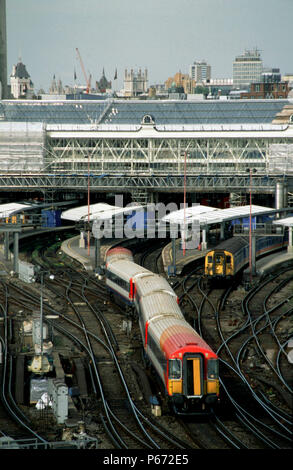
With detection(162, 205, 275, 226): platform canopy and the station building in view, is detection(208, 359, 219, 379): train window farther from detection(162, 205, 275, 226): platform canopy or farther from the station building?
the station building

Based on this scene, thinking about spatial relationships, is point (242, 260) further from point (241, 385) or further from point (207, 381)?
point (207, 381)

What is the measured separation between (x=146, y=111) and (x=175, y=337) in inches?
Result: 2734

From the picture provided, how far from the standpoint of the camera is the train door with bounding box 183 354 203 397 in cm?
2219

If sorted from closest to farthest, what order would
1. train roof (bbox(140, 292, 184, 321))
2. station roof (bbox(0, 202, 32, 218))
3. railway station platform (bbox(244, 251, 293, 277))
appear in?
train roof (bbox(140, 292, 184, 321))
railway station platform (bbox(244, 251, 293, 277))
station roof (bbox(0, 202, 32, 218))

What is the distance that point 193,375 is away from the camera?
73.2 feet

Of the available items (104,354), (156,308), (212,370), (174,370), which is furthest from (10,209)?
(212,370)

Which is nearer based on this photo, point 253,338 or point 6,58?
point 253,338

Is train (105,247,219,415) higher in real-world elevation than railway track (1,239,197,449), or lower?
higher

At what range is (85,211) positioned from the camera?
60156 mm

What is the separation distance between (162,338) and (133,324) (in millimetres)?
10538

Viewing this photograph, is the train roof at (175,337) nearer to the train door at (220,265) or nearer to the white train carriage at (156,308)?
the white train carriage at (156,308)

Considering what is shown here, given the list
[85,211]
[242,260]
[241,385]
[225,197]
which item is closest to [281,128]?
[225,197]

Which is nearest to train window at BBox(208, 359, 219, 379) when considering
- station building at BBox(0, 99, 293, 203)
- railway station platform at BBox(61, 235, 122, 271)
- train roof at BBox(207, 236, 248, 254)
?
train roof at BBox(207, 236, 248, 254)

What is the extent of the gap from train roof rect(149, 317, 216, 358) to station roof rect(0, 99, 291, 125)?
64917 mm
